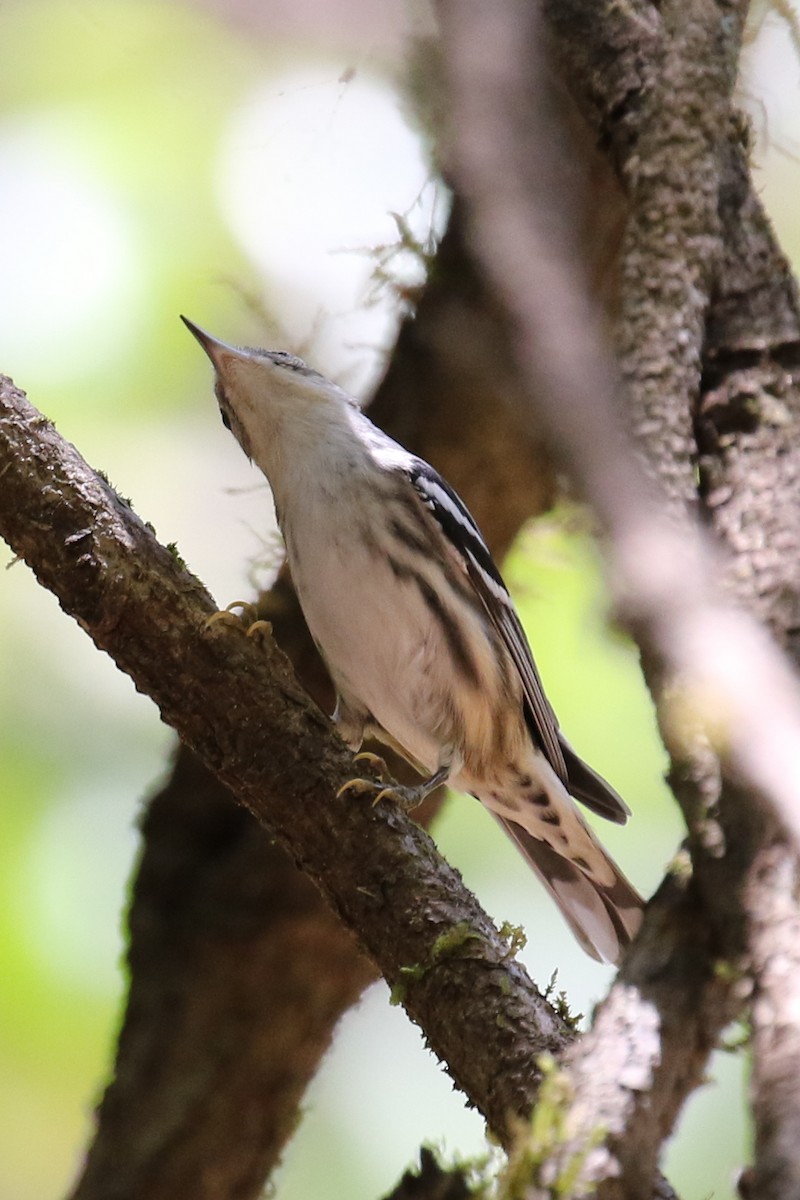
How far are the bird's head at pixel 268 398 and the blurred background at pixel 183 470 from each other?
70 centimetres

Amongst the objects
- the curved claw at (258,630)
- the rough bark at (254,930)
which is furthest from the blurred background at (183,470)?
the curved claw at (258,630)

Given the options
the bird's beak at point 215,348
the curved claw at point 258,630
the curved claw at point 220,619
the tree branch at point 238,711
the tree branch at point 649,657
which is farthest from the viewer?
the bird's beak at point 215,348

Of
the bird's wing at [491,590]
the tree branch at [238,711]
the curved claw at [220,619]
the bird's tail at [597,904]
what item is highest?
the bird's wing at [491,590]

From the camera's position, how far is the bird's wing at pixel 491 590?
3.71 meters

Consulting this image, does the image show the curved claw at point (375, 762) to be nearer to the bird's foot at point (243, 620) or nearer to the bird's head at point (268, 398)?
the bird's foot at point (243, 620)

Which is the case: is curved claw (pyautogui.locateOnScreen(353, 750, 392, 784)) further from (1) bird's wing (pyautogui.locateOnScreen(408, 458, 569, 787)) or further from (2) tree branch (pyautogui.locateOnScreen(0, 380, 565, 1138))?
(1) bird's wing (pyautogui.locateOnScreen(408, 458, 569, 787))

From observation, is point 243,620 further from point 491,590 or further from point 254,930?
point 254,930

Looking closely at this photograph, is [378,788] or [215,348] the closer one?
[378,788]

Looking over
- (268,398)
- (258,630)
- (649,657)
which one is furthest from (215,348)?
(649,657)

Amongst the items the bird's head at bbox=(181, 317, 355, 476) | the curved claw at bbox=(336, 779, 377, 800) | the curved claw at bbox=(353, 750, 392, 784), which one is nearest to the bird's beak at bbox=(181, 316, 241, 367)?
the bird's head at bbox=(181, 317, 355, 476)

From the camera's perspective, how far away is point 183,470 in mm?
5262

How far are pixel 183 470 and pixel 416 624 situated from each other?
195 cm

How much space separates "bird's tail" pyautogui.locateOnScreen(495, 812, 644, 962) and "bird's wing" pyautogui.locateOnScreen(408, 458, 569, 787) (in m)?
0.30

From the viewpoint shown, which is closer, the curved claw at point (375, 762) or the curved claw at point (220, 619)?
the curved claw at point (220, 619)
